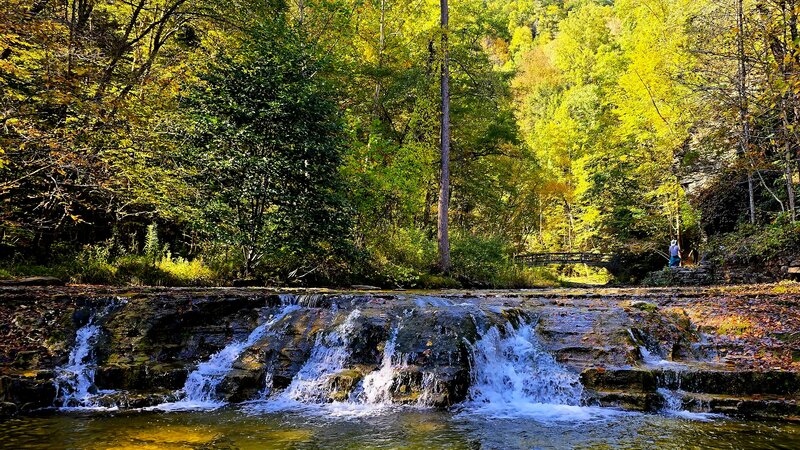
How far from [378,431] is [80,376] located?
4456 millimetres

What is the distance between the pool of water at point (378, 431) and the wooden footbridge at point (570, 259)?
2327 centimetres

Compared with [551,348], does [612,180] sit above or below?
above

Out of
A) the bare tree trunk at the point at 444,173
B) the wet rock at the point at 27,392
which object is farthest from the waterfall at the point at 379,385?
the bare tree trunk at the point at 444,173

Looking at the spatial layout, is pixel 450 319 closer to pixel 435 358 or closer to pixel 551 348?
pixel 435 358

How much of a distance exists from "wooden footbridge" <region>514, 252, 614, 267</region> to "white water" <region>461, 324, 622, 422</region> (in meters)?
21.4

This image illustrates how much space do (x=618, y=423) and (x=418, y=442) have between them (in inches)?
102

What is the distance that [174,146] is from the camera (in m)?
11.3

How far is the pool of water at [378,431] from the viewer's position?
16.3 feet

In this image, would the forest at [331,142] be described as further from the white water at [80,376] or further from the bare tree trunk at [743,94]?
the white water at [80,376]

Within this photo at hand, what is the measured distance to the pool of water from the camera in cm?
496

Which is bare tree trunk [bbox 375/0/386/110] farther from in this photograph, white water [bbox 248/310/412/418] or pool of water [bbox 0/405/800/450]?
pool of water [bbox 0/405/800/450]

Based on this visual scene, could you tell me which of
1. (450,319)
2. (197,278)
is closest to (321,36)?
(197,278)

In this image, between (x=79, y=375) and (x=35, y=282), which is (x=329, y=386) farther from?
(x=35, y=282)

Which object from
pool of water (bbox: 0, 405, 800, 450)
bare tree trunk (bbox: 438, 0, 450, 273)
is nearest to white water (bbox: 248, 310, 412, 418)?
pool of water (bbox: 0, 405, 800, 450)
